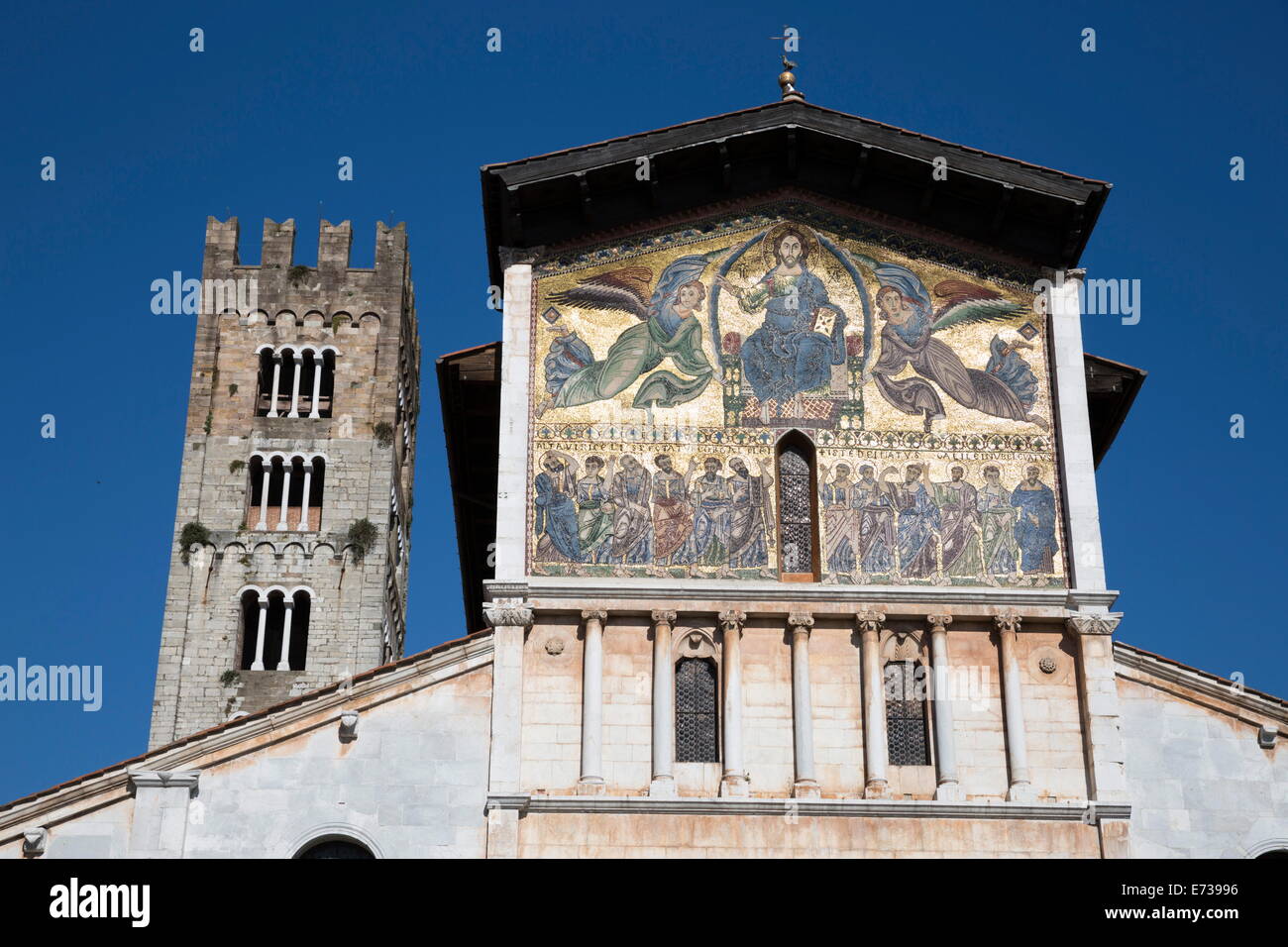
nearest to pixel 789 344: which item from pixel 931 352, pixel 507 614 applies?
pixel 931 352

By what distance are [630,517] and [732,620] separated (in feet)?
6.50

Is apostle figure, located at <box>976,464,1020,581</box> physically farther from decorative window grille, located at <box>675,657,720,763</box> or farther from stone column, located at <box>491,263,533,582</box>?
stone column, located at <box>491,263,533,582</box>

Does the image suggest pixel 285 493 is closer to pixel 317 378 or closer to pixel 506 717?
pixel 317 378

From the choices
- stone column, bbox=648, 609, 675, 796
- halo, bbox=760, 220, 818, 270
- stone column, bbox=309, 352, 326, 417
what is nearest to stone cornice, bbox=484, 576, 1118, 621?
stone column, bbox=648, 609, 675, 796

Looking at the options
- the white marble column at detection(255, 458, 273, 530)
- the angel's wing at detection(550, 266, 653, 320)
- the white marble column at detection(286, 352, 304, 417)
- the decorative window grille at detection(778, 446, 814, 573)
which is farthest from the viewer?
the white marble column at detection(286, 352, 304, 417)

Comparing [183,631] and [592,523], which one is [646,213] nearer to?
[592,523]

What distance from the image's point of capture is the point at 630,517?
26.4 metres

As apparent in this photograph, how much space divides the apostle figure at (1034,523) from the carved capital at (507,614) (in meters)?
6.40

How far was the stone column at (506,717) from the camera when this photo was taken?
79.6 feet

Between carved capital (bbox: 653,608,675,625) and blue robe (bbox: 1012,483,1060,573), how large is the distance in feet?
15.1

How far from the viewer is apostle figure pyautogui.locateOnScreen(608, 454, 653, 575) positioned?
2617 cm

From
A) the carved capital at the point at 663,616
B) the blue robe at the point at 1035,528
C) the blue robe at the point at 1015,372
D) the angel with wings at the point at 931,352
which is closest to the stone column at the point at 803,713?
the carved capital at the point at 663,616

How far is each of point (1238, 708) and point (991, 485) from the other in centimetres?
421

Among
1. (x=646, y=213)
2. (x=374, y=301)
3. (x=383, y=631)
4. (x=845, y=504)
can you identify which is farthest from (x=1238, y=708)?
(x=374, y=301)
